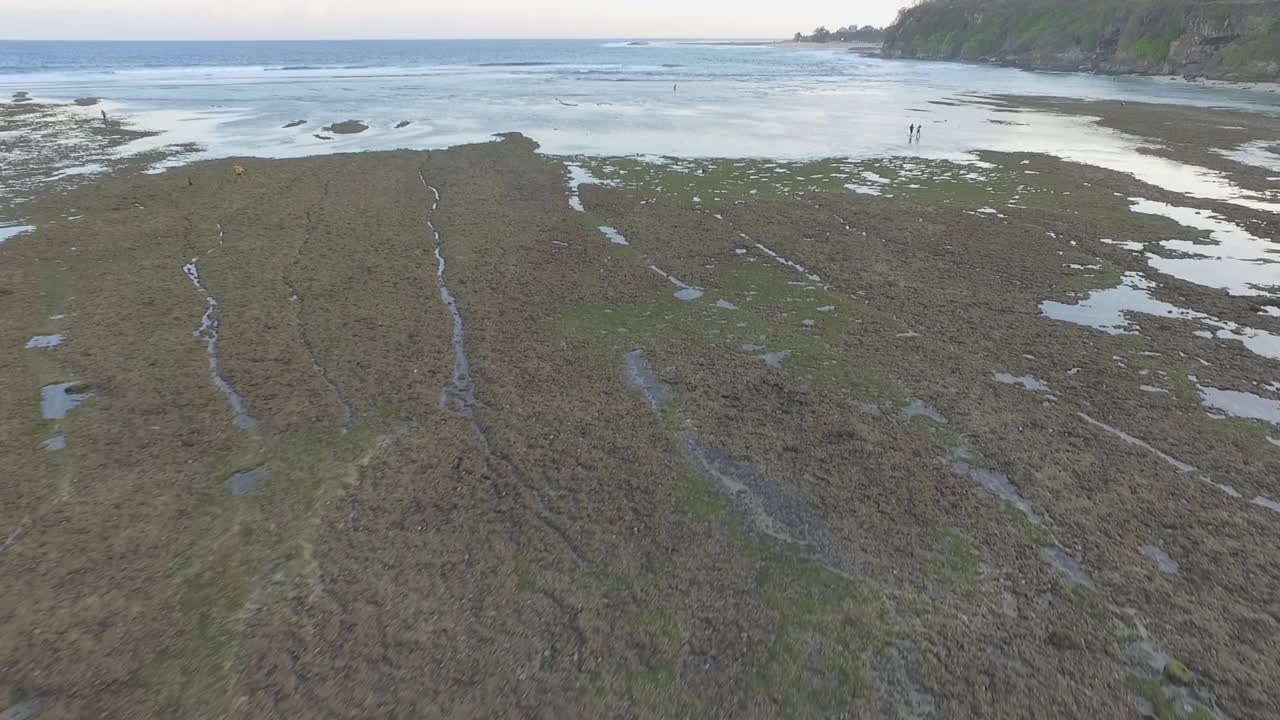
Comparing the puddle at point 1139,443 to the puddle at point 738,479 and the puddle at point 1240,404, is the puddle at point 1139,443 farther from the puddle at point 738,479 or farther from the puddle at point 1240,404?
the puddle at point 738,479

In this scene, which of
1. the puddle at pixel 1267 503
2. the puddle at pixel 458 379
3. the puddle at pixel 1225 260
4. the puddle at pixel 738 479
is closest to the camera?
the puddle at pixel 738 479

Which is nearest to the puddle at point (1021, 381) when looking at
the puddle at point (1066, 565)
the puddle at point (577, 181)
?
the puddle at point (1066, 565)

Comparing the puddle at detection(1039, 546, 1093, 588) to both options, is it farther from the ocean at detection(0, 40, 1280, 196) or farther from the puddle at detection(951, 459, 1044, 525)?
the ocean at detection(0, 40, 1280, 196)

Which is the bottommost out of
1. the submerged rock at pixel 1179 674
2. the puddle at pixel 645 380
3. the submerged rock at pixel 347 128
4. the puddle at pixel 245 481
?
the submerged rock at pixel 1179 674

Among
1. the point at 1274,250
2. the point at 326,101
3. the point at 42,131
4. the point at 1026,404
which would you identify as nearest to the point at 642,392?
the point at 1026,404

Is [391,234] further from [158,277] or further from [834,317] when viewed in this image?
[834,317]

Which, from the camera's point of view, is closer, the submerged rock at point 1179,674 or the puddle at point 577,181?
the submerged rock at point 1179,674
